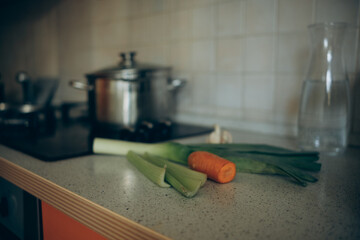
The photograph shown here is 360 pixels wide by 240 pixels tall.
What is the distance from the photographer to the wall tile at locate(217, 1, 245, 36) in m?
1.11

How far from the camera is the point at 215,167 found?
0.60 meters

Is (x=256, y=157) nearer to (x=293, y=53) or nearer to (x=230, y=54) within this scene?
(x=293, y=53)

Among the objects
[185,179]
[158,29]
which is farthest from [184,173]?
[158,29]

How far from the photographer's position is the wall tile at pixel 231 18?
111 centimetres

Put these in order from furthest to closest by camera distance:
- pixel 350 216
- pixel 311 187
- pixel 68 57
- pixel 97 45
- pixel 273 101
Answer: pixel 68 57
pixel 97 45
pixel 273 101
pixel 311 187
pixel 350 216

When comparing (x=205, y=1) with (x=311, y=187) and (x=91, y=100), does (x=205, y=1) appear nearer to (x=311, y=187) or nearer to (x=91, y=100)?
(x=91, y=100)

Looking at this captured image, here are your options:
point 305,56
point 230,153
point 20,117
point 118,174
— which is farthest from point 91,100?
point 305,56

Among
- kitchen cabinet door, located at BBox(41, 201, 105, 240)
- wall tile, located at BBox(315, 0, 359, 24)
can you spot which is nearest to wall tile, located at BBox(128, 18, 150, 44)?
wall tile, located at BBox(315, 0, 359, 24)

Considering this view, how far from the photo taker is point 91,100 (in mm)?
1133

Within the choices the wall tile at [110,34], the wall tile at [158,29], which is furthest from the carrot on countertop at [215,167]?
the wall tile at [110,34]

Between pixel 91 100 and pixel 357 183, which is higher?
pixel 91 100

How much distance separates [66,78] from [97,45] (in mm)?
398

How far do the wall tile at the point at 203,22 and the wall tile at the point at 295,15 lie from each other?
0.93ft

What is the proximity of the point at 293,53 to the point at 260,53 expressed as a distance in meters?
0.12
